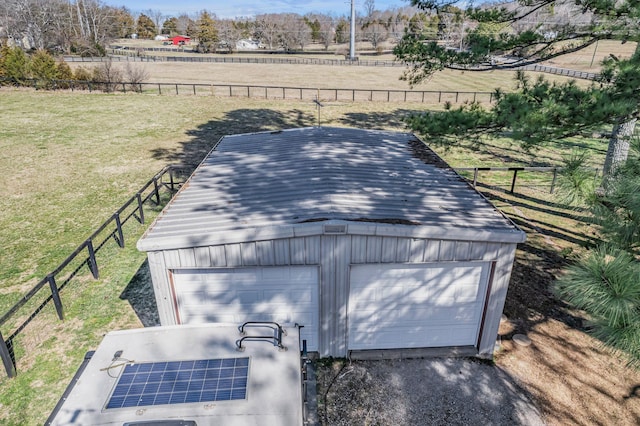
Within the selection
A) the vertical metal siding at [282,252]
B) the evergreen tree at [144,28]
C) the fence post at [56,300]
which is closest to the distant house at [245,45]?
the evergreen tree at [144,28]

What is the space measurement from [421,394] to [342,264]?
A: 2786mm

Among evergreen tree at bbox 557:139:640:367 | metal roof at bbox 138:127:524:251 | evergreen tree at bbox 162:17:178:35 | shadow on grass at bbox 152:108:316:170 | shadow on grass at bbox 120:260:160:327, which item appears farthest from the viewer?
evergreen tree at bbox 162:17:178:35

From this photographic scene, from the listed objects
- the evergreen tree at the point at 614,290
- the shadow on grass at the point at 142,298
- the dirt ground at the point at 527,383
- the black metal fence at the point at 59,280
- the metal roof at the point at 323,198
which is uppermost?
the evergreen tree at the point at 614,290

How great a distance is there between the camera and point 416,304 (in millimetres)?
8023

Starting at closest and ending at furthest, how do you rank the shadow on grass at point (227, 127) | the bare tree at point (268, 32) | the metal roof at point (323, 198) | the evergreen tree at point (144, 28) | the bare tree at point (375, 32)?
the metal roof at point (323, 198)
the shadow on grass at point (227, 127)
the bare tree at point (375, 32)
the bare tree at point (268, 32)
the evergreen tree at point (144, 28)

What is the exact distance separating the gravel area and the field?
55cm

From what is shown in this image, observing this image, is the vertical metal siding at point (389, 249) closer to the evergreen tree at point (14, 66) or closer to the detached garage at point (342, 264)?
the detached garage at point (342, 264)

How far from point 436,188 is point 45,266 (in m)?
11.1

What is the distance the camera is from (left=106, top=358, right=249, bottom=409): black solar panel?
467 centimetres

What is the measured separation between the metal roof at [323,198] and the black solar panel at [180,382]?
95.3 inches

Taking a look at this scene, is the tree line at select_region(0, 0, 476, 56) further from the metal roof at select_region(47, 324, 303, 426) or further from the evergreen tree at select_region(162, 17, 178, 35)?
the metal roof at select_region(47, 324, 303, 426)

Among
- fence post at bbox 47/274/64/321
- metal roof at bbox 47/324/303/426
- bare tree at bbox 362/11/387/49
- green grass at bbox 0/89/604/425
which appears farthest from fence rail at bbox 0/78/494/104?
bare tree at bbox 362/11/387/49

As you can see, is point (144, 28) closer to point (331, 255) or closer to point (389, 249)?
point (331, 255)

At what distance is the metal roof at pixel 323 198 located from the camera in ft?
23.5
